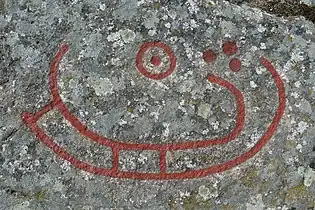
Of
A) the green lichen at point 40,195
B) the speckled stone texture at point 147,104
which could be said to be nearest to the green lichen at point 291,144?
the speckled stone texture at point 147,104

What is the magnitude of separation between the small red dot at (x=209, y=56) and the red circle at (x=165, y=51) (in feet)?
0.36

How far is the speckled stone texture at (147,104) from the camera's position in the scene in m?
2.17

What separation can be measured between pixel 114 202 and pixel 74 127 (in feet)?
0.96

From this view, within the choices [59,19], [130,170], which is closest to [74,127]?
[130,170]

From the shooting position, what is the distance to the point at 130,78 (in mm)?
2209

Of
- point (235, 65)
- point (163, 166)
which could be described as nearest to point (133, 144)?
point (163, 166)

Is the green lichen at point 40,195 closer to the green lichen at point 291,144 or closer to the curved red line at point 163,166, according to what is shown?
the curved red line at point 163,166

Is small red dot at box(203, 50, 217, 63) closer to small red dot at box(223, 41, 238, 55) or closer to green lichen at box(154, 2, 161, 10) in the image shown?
small red dot at box(223, 41, 238, 55)

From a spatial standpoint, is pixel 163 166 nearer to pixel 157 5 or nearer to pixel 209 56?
pixel 209 56

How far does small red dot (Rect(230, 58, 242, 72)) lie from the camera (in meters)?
2.24

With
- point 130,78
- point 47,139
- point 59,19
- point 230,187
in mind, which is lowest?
point 230,187

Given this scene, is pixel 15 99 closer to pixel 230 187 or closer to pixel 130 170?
pixel 130 170

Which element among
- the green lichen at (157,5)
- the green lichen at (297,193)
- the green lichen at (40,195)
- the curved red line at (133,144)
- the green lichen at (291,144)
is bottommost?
the green lichen at (297,193)

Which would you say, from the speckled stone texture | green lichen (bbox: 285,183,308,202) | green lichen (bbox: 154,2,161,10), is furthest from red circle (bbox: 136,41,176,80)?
green lichen (bbox: 285,183,308,202)
